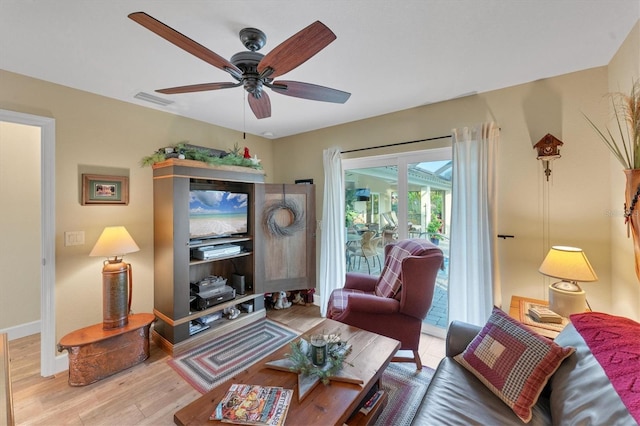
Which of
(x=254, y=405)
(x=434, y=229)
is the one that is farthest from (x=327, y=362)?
(x=434, y=229)

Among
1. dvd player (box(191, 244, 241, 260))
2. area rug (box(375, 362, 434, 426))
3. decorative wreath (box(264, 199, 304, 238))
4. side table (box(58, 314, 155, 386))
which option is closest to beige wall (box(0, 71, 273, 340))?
side table (box(58, 314, 155, 386))

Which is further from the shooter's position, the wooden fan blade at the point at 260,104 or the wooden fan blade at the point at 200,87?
the wooden fan blade at the point at 260,104

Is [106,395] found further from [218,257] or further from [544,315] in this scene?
[544,315]

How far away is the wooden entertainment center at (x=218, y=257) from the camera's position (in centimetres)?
258

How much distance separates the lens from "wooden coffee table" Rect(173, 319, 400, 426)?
1.17 meters

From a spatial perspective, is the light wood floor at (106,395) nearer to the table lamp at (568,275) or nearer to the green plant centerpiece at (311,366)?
the green plant centerpiece at (311,366)

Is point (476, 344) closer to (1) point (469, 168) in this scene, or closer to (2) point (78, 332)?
(1) point (469, 168)

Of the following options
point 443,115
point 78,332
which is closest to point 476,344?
point 443,115

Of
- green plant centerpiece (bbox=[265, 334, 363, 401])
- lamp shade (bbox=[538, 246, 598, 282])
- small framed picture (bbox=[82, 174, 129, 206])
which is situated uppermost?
small framed picture (bbox=[82, 174, 129, 206])

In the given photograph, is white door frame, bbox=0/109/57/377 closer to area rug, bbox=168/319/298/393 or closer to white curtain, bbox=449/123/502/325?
area rug, bbox=168/319/298/393

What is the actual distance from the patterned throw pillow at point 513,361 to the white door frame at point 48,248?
10.6ft

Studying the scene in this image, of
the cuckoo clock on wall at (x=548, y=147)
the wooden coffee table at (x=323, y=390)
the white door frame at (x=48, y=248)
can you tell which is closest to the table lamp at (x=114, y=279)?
the white door frame at (x=48, y=248)

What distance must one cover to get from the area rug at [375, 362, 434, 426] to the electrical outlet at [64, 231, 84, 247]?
Result: 2909 mm

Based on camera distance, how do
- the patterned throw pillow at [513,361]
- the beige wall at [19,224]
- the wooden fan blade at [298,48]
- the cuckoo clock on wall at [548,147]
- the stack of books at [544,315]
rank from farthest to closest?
the beige wall at [19,224] → the cuckoo clock on wall at [548,147] → the stack of books at [544,315] → the patterned throw pillow at [513,361] → the wooden fan blade at [298,48]
